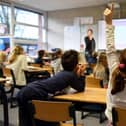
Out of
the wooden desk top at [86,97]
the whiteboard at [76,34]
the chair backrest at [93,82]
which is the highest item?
the whiteboard at [76,34]

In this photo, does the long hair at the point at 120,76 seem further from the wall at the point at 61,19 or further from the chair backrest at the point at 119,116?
the wall at the point at 61,19

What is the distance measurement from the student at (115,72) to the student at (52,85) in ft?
1.91

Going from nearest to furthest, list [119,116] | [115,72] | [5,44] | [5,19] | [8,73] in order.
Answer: [119,116] → [115,72] → [8,73] → [5,44] → [5,19]

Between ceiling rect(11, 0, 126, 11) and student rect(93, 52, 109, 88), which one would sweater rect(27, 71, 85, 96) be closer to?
student rect(93, 52, 109, 88)

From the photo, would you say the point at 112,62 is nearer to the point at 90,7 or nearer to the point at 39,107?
the point at 39,107

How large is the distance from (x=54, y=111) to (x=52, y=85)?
1.34ft

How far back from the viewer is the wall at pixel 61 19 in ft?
36.7

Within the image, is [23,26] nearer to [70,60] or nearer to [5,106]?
[5,106]

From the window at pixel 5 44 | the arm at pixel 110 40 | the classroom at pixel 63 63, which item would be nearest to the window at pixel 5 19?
the classroom at pixel 63 63

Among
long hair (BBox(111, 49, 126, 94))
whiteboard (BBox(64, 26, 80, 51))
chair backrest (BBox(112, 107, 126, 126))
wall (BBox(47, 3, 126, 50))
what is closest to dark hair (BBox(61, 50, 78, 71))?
Answer: long hair (BBox(111, 49, 126, 94))

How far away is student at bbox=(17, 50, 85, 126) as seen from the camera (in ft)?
8.66

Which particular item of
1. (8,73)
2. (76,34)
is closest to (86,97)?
(8,73)

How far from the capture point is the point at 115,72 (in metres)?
2.04

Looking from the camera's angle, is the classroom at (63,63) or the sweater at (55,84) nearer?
the classroom at (63,63)
